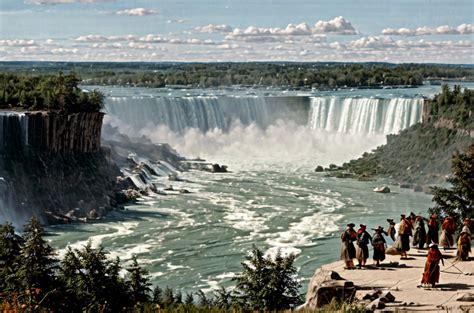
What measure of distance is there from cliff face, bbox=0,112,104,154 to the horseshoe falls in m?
3.84

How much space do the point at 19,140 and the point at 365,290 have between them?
2058 cm

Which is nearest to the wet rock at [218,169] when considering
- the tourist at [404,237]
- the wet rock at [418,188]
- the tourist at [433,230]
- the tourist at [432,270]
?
the wet rock at [418,188]

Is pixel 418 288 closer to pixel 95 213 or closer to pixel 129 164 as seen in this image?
pixel 95 213

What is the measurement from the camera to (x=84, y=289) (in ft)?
44.5

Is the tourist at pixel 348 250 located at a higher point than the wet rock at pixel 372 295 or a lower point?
higher

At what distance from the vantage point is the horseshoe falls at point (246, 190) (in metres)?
23.6

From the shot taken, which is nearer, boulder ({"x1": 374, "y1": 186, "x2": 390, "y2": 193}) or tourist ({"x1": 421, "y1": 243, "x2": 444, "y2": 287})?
tourist ({"x1": 421, "y1": 243, "x2": 444, "y2": 287})

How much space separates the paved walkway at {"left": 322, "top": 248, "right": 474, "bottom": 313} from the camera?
13.1 meters

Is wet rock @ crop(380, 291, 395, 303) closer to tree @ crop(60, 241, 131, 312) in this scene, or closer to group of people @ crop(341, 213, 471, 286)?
group of people @ crop(341, 213, 471, 286)

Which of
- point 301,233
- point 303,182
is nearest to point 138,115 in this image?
point 303,182

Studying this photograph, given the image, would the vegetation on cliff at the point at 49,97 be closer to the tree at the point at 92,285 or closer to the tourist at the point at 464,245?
the tree at the point at 92,285

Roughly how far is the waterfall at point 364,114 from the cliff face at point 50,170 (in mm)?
20718

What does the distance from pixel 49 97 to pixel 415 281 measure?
2286cm

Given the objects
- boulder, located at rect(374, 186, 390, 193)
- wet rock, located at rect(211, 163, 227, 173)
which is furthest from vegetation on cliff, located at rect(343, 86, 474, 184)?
wet rock, located at rect(211, 163, 227, 173)
